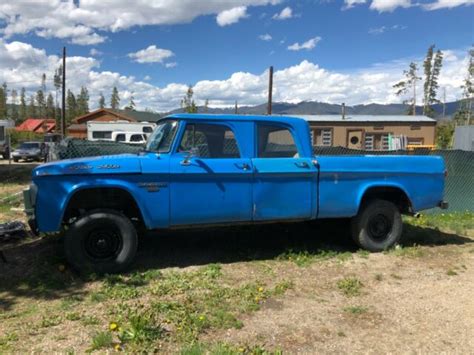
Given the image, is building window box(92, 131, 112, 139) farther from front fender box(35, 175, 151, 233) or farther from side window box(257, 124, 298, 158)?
front fender box(35, 175, 151, 233)

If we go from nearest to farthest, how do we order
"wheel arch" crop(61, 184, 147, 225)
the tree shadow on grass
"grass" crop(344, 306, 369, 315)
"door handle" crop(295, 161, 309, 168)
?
"grass" crop(344, 306, 369, 315), the tree shadow on grass, "wheel arch" crop(61, 184, 147, 225), "door handle" crop(295, 161, 309, 168)

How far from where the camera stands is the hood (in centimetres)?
530

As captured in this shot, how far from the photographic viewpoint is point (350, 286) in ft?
17.6

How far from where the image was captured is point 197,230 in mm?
7664

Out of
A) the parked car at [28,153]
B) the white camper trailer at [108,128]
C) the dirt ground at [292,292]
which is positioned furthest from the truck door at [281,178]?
the parked car at [28,153]

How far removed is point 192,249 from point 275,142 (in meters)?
1.89

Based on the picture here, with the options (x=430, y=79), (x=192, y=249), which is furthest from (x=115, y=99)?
(x=192, y=249)

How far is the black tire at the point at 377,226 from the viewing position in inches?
264

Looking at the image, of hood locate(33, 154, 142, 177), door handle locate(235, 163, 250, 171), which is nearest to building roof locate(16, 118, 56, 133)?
hood locate(33, 154, 142, 177)

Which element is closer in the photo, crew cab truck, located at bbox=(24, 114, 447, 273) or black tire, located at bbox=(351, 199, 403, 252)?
crew cab truck, located at bbox=(24, 114, 447, 273)

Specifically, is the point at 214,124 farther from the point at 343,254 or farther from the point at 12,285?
the point at 12,285

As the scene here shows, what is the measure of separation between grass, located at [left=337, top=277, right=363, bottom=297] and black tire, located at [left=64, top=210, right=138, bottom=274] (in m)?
2.43

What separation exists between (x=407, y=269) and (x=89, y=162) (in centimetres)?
414

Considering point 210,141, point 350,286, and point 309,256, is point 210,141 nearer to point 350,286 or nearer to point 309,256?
point 309,256
